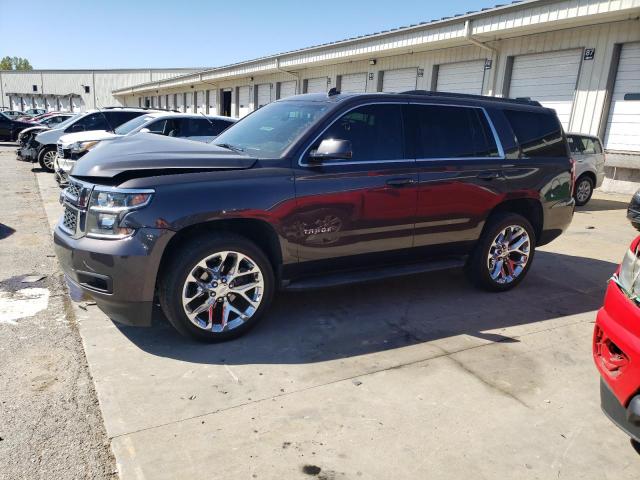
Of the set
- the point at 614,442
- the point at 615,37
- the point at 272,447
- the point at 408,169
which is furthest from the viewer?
the point at 615,37

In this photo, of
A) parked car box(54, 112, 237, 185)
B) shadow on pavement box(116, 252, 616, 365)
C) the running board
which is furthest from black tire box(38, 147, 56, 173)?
the running board

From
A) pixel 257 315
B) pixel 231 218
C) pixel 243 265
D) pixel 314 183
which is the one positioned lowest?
pixel 257 315

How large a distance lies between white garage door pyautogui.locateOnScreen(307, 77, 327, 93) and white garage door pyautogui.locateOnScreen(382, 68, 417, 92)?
3.68m

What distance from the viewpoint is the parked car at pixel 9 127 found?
76.9ft

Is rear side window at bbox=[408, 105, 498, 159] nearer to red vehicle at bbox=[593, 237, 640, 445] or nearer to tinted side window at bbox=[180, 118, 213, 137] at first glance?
red vehicle at bbox=[593, 237, 640, 445]

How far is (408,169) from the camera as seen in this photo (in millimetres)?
4434

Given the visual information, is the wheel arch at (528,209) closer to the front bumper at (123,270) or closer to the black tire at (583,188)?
the front bumper at (123,270)

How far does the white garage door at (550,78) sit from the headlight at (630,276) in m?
11.9

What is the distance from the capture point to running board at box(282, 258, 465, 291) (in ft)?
13.4

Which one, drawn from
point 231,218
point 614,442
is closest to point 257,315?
point 231,218

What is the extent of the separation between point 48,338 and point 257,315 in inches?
64.1

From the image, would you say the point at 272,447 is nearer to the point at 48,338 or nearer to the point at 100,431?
the point at 100,431

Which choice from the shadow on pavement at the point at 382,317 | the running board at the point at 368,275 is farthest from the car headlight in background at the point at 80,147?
Answer: the running board at the point at 368,275

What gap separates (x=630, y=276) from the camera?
8.73 feet
